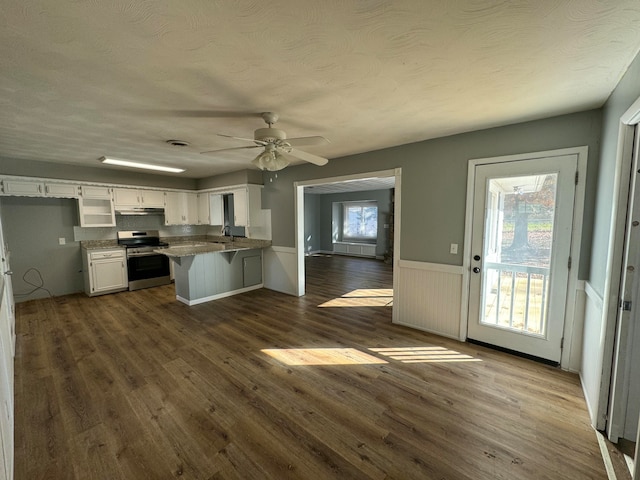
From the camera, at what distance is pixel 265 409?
204 cm

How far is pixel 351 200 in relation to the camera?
9.55 meters

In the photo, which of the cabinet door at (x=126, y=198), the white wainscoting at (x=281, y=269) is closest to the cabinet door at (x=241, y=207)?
the white wainscoting at (x=281, y=269)

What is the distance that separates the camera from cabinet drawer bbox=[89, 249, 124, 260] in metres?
4.77

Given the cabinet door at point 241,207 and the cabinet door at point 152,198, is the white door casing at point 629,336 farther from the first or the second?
the cabinet door at point 152,198

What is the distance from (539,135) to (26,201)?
24.5 ft

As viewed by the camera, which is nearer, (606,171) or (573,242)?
(606,171)

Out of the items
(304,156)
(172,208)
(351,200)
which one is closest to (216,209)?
(172,208)

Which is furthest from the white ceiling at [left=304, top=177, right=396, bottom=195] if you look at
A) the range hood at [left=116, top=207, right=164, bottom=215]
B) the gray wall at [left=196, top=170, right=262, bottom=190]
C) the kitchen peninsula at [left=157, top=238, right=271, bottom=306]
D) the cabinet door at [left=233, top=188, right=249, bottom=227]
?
the range hood at [left=116, top=207, right=164, bottom=215]

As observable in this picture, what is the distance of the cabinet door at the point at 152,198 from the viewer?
5477 mm

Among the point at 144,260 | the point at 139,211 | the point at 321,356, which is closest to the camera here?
the point at 321,356

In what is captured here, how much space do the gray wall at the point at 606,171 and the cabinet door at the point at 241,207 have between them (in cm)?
483

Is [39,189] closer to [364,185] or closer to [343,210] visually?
[364,185]

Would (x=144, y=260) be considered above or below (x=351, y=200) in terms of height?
below

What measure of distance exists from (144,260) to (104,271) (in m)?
0.65
